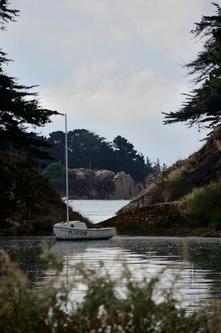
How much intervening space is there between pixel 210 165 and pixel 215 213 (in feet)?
44.8

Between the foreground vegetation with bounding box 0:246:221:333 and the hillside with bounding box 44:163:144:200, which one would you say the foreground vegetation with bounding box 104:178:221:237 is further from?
the hillside with bounding box 44:163:144:200

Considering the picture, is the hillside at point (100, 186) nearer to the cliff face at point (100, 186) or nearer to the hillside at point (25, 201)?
the cliff face at point (100, 186)

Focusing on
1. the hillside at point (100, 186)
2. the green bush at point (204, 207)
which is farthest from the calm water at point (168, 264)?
the hillside at point (100, 186)

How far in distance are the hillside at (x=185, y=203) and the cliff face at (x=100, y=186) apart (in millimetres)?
106649

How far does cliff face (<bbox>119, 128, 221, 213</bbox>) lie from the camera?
58031 mm

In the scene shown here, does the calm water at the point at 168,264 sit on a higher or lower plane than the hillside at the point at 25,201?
lower

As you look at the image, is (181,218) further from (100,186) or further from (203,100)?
(100,186)

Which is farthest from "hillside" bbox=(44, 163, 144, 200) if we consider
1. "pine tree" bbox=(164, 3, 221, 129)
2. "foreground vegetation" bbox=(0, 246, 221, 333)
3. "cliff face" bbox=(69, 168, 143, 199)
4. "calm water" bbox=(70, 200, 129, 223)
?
"foreground vegetation" bbox=(0, 246, 221, 333)

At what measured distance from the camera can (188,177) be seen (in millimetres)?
59594

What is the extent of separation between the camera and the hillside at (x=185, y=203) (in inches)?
1880

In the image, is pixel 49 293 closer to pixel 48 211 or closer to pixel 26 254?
pixel 26 254

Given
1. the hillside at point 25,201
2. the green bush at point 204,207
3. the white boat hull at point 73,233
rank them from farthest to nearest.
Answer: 1. the hillside at point 25,201
2. the green bush at point 204,207
3. the white boat hull at point 73,233

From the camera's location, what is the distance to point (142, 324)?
7.12 m

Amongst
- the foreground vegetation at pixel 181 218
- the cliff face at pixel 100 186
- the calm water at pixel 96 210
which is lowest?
the foreground vegetation at pixel 181 218
